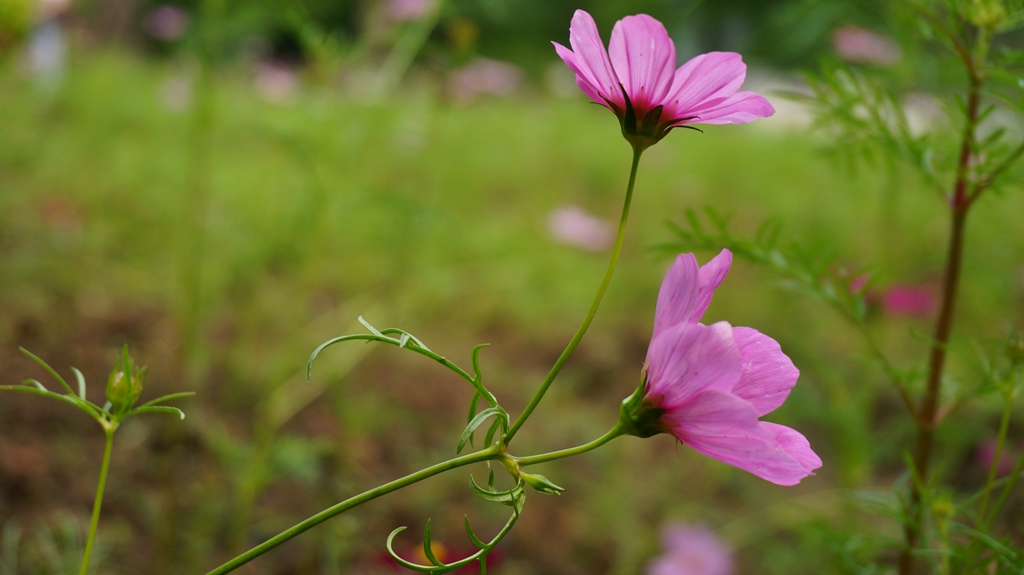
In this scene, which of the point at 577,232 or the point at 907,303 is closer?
the point at 907,303

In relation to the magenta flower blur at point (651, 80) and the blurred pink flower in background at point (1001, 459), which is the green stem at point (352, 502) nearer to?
the magenta flower blur at point (651, 80)

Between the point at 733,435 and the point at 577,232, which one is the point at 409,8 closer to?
the point at 577,232

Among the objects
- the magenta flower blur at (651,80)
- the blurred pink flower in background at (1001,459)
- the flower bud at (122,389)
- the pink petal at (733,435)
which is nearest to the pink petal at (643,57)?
the magenta flower blur at (651,80)

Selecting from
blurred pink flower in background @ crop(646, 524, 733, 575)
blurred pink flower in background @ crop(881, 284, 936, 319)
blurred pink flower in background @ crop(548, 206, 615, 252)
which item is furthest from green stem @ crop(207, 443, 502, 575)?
blurred pink flower in background @ crop(548, 206, 615, 252)

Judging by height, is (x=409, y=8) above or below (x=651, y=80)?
below

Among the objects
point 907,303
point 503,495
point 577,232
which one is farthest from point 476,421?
point 577,232

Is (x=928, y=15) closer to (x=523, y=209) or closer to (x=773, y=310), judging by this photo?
(x=773, y=310)

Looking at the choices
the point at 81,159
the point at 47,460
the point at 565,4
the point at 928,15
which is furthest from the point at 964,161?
the point at 565,4
